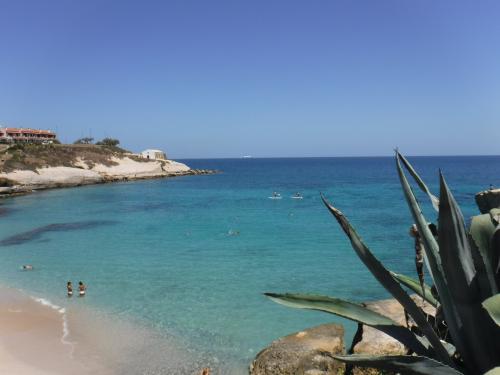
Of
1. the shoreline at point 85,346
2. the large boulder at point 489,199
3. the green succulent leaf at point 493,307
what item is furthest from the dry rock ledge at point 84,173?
the green succulent leaf at point 493,307

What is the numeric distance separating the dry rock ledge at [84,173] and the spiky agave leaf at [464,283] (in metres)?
62.0

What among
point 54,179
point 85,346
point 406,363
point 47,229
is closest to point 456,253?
point 406,363

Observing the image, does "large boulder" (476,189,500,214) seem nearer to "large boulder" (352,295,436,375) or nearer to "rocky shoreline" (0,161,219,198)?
"large boulder" (352,295,436,375)

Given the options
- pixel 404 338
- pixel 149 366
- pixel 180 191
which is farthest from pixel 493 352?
pixel 180 191

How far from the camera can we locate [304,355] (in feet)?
29.7

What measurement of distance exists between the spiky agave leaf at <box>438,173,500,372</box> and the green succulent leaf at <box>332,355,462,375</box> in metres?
0.33

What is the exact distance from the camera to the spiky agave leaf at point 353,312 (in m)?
2.80

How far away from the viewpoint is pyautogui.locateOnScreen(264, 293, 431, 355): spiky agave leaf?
2.80 meters

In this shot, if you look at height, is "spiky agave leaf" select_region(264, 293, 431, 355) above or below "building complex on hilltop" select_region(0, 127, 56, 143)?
below

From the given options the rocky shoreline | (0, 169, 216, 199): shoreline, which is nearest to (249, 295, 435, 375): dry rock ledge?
(0, 169, 216, 199): shoreline

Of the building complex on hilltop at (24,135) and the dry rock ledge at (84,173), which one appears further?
the building complex on hilltop at (24,135)

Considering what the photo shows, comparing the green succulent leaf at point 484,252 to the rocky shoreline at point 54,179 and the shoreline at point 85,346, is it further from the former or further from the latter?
the rocky shoreline at point 54,179

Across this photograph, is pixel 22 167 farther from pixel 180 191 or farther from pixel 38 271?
pixel 38 271

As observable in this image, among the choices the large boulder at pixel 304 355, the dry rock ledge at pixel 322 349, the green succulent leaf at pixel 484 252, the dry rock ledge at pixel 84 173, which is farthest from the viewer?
the dry rock ledge at pixel 84 173
